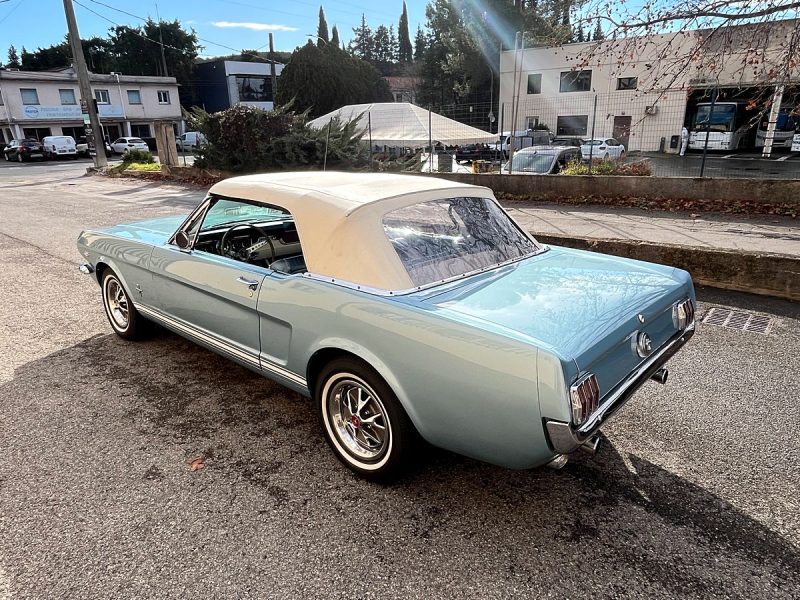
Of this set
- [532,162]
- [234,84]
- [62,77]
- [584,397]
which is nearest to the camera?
[584,397]

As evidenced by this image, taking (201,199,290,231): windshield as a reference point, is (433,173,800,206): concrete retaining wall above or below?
below

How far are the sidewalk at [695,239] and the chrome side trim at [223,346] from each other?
4533 mm

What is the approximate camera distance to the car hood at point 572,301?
7.30 feet

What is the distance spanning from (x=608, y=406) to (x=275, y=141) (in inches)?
634

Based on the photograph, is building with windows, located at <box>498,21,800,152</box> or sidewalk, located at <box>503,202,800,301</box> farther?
building with windows, located at <box>498,21,800,152</box>

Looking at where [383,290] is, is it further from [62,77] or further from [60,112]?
[60,112]

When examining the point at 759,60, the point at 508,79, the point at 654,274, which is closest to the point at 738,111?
the point at 508,79

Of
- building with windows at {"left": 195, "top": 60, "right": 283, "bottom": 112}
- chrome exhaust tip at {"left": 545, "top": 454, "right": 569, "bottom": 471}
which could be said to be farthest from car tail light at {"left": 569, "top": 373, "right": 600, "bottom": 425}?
building with windows at {"left": 195, "top": 60, "right": 283, "bottom": 112}

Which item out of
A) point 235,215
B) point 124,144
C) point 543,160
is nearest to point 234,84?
point 124,144

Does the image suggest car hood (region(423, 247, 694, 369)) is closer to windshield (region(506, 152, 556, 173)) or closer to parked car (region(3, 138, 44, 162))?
windshield (region(506, 152, 556, 173))

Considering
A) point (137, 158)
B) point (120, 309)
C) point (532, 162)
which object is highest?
point (532, 162)

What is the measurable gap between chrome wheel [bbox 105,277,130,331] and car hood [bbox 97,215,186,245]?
41 centimetres

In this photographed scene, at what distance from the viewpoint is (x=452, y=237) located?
124 inches

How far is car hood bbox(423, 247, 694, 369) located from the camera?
Answer: 2225 mm
